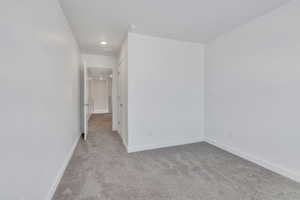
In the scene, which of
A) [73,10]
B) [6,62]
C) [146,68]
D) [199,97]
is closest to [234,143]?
[199,97]

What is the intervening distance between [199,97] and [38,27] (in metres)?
3.24

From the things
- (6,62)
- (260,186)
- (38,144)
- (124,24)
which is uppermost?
(124,24)

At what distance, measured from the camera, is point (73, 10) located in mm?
2125

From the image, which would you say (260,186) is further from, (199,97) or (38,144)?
(38,144)

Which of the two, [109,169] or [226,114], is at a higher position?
[226,114]

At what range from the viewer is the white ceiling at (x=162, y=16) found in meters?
1.97

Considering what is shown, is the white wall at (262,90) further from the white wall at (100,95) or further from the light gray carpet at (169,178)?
the white wall at (100,95)

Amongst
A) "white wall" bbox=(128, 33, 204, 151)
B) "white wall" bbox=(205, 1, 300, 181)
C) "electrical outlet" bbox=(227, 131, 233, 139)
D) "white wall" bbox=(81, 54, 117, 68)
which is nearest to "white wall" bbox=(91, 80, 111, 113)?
"white wall" bbox=(81, 54, 117, 68)

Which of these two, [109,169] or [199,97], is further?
[199,97]

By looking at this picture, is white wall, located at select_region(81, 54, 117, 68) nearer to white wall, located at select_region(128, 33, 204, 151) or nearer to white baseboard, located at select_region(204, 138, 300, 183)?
white wall, located at select_region(128, 33, 204, 151)

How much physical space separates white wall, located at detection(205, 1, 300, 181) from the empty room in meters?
0.01

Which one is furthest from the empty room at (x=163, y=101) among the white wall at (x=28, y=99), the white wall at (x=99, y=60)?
the white wall at (x=99, y=60)

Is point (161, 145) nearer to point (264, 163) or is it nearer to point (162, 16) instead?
point (264, 163)

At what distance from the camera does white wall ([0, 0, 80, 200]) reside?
89 cm
